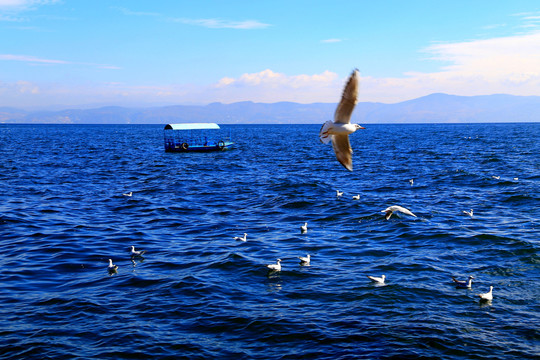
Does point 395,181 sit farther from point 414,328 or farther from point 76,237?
point 414,328

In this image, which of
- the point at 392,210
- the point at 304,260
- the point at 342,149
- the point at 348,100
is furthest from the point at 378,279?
the point at 392,210

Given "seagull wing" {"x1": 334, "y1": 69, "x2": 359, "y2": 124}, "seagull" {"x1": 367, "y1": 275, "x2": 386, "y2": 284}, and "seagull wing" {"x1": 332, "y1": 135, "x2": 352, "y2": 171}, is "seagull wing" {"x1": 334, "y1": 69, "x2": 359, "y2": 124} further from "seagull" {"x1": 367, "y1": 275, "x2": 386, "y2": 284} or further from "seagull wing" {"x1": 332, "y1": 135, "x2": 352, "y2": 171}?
"seagull" {"x1": 367, "y1": 275, "x2": 386, "y2": 284}

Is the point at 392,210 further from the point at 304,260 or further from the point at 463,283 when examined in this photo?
the point at 463,283

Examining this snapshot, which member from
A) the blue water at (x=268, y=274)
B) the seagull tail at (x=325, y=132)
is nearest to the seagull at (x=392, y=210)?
the blue water at (x=268, y=274)

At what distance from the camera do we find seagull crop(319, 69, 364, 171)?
30.3 ft

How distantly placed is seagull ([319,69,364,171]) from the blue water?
4.89 m

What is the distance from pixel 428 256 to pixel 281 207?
11.8m

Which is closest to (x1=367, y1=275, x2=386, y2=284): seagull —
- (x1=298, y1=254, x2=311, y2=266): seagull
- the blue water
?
the blue water

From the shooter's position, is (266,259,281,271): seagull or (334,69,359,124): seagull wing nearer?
(334,69,359,124): seagull wing

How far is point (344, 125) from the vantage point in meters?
9.74

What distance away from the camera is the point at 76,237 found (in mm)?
23297

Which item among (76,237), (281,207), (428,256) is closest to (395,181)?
(281,207)

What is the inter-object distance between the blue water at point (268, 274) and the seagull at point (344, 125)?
489cm

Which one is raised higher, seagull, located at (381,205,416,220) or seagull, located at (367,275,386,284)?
seagull, located at (381,205,416,220)
